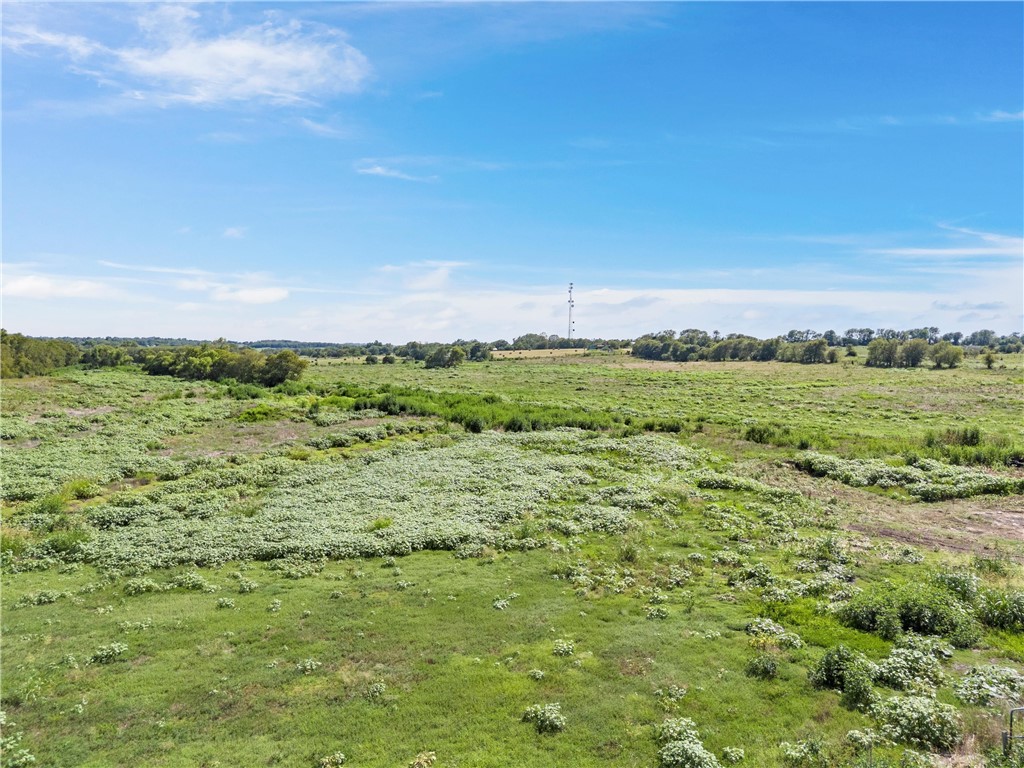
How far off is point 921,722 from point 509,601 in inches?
479

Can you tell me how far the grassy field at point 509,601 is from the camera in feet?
42.0

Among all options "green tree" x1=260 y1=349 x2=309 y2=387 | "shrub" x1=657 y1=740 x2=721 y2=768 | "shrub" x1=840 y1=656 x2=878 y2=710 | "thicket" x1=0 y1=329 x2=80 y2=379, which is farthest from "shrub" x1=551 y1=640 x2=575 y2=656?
"thicket" x1=0 y1=329 x2=80 y2=379

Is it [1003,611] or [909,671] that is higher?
[1003,611]

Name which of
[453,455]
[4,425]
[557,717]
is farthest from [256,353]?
[557,717]

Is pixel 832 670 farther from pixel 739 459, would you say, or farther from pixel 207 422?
pixel 207 422

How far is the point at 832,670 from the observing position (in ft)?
47.0

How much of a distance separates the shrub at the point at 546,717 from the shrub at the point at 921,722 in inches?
297

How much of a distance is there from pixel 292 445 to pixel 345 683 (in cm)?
3477

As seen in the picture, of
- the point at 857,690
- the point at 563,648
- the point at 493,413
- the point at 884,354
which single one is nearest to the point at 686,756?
the point at 563,648

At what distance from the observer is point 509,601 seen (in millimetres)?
19719

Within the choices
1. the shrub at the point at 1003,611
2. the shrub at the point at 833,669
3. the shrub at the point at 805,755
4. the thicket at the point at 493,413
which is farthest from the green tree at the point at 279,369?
the shrub at the point at 1003,611

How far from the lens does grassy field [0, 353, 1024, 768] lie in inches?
504

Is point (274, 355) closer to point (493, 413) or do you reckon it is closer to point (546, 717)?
point (493, 413)

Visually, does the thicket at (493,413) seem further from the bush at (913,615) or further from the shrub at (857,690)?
the shrub at (857,690)
